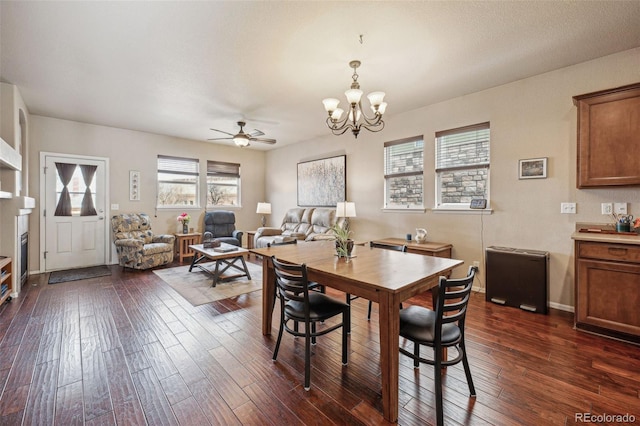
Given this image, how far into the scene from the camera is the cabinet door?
8.03 feet

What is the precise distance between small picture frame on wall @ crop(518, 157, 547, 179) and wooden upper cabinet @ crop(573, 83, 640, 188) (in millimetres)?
430

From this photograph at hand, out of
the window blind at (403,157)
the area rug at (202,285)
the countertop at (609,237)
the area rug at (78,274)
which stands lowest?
the area rug at (202,285)

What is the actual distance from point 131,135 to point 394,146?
525 centimetres

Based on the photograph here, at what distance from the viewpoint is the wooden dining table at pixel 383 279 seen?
1616 millimetres

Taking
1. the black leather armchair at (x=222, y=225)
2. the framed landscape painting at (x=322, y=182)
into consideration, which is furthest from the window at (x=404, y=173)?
the black leather armchair at (x=222, y=225)

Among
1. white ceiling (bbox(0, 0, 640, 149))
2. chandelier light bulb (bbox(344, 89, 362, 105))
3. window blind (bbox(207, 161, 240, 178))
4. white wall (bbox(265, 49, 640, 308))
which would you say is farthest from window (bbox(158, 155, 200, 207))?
chandelier light bulb (bbox(344, 89, 362, 105))

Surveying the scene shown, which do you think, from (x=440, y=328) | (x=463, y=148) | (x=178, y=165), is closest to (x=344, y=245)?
(x=440, y=328)

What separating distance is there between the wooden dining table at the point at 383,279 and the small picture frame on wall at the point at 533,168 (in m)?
2.14

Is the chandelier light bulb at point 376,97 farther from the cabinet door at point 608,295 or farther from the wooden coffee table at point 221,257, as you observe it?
the wooden coffee table at point 221,257

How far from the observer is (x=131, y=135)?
5.78 metres

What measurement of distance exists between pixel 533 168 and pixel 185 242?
6190 mm

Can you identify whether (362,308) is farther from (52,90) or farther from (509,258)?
(52,90)

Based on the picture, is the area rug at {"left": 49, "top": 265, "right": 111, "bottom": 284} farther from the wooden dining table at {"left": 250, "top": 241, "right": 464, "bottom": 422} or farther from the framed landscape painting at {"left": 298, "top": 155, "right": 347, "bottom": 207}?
the framed landscape painting at {"left": 298, "top": 155, "right": 347, "bottom": 207}

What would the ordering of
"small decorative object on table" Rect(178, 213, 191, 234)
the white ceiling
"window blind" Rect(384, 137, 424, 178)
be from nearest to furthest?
1. the white ceiling
2. "window blind" Rect(384, 137, 424, 178)
3. "small decorative object on table" Rect(178, 213, 191, 234)
